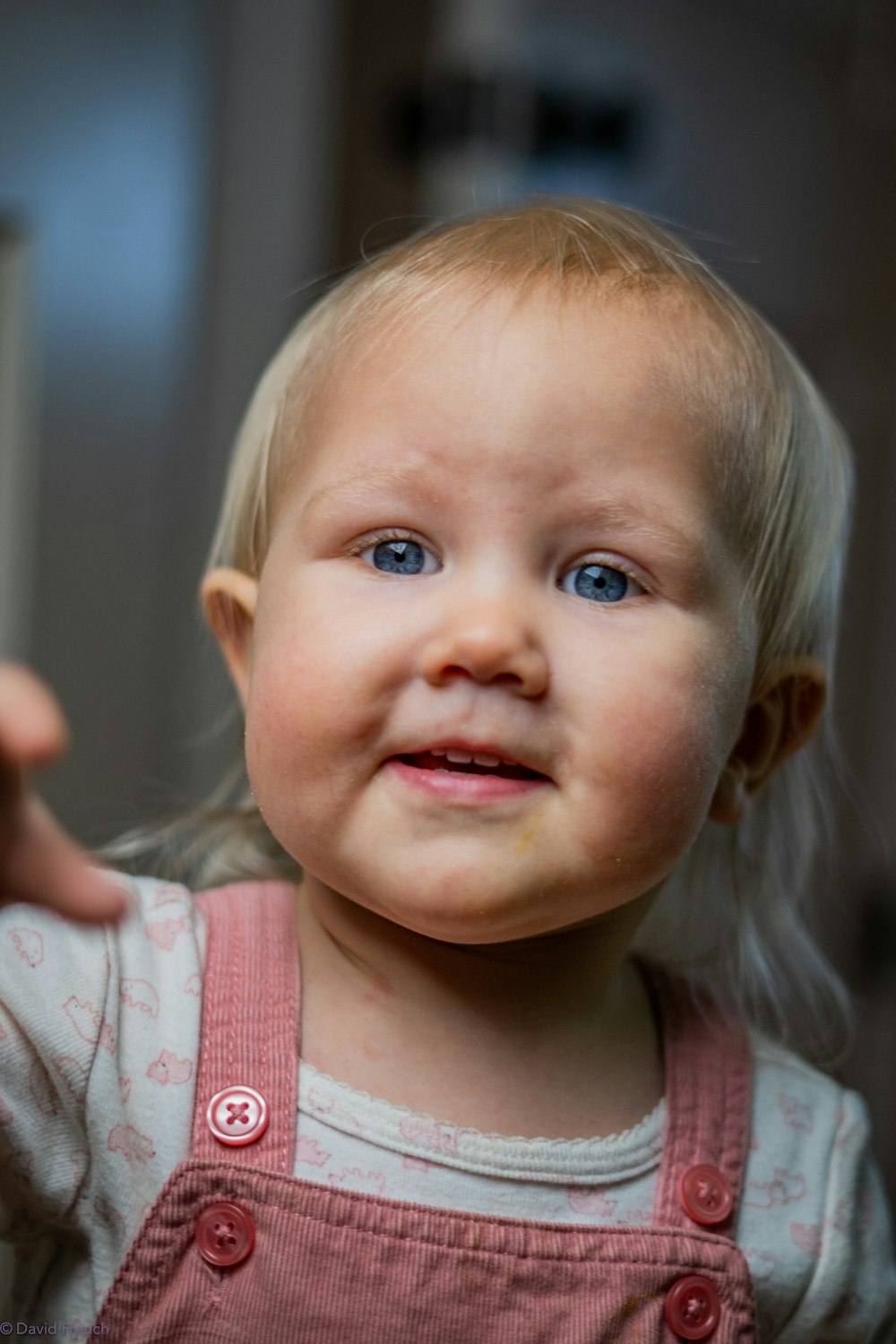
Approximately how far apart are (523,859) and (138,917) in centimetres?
20

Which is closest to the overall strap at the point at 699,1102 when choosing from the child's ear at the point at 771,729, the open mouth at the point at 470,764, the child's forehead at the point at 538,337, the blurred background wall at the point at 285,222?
the child's ear at the point at 771,729

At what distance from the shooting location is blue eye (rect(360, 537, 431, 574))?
63 cm

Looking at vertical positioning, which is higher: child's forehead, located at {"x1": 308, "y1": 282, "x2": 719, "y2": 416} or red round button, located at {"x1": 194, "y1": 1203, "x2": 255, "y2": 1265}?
child's forehead, located at {"x1": 308, "y1": 282, "x2": 719, "y2": 416}

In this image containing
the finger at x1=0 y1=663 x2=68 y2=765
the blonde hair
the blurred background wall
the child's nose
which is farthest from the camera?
the blurred background wall

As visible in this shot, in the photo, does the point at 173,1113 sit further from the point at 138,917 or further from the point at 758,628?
the point at 758,628

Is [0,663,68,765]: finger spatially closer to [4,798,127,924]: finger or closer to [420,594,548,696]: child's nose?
[4,798,127,924]: finger

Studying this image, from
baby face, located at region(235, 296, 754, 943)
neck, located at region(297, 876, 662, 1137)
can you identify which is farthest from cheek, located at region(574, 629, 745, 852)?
neck, located at region(297, 876, 662, 1137)

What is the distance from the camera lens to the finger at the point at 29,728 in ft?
1.30

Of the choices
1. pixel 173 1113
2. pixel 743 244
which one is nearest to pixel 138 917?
pixel 173 1113

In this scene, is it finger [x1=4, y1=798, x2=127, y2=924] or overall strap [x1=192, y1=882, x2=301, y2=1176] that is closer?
finger [x1=4, y1=798, x2=127, y2=924]

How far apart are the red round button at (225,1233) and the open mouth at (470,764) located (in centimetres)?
20

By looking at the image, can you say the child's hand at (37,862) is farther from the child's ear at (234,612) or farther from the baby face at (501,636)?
the child's ear at (234,612)

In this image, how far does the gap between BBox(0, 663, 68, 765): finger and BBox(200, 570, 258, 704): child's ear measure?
1.04ft

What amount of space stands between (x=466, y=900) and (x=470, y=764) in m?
0.06
